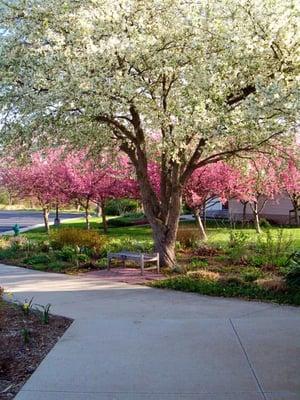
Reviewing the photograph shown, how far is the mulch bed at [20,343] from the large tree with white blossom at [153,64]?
13.2 ft

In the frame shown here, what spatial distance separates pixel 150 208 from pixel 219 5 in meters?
4.71

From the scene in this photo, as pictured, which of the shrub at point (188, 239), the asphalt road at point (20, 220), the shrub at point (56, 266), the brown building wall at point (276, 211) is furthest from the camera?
the asphalt road at point (20, 220)

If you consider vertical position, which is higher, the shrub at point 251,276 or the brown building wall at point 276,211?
the brown building wall at point 276,211

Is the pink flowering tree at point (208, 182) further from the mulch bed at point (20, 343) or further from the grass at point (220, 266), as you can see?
the mulch bed at point (20, 343)

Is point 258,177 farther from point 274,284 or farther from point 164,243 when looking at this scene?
point 274,284

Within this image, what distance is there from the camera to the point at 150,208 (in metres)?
12.2

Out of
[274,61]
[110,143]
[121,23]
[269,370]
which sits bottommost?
[269,370]

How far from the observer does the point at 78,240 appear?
567 inches

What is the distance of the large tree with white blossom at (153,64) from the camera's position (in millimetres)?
9375

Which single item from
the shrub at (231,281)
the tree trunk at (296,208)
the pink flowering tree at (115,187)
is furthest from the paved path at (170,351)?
the tree trunk at (296,208)

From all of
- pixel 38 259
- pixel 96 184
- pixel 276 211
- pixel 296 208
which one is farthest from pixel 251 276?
pixel 276 211

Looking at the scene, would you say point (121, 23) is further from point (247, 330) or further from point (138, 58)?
point (247, 330)

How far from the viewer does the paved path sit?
439 cm

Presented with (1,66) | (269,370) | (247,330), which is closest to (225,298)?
(247,330)
